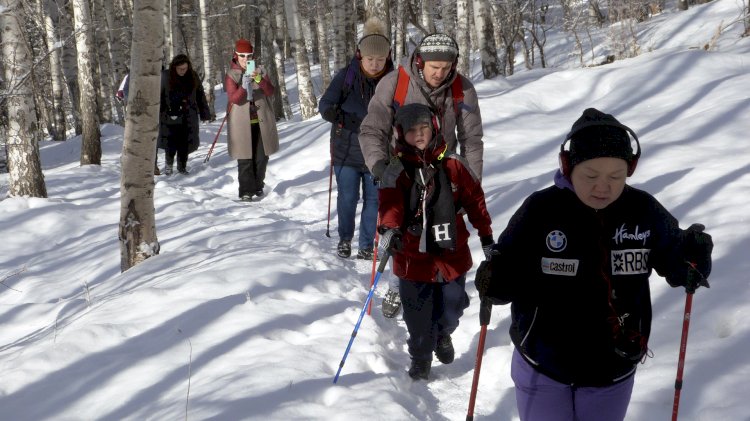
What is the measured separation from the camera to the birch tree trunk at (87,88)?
11759 millimetres

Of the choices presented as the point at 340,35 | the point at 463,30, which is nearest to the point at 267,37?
the point at 340,35

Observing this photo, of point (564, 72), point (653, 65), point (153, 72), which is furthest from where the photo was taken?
point (564, 72)

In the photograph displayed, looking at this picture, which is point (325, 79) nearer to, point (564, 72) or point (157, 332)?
point (564, 72)

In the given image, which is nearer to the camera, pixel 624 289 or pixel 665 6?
pixel 624 289

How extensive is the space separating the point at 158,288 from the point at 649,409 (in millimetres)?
3379

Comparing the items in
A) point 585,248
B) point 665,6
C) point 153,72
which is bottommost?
point 585,248

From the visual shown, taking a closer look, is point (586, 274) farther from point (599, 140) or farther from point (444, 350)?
point (444, 350)

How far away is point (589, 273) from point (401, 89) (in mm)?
2395

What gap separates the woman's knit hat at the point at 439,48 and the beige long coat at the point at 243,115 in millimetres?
5111

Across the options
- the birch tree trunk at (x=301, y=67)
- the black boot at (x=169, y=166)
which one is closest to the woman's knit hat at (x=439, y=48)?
the black boot at (x=169, y=166)

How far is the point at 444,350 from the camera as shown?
159 inches

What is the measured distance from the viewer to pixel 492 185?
797 cm

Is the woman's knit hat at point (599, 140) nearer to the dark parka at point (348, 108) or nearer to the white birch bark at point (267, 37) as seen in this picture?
the dark parka at point (348, 108)

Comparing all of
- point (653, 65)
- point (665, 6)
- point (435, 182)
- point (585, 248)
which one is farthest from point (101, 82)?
point (665, 6)
